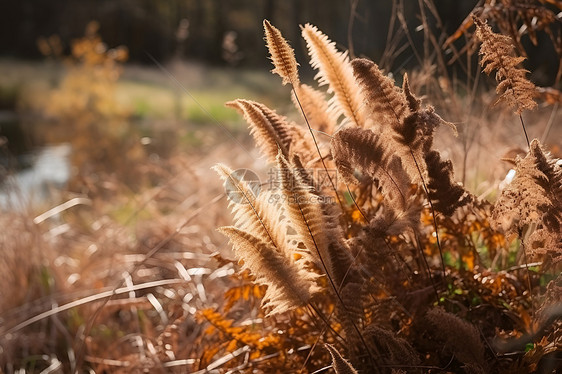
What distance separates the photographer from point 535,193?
0.80 m

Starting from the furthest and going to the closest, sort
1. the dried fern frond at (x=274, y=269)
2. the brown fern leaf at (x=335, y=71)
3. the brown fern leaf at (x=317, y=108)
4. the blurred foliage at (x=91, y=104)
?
1. the blurred foliage at (x=91, y=104)
2. the brown fern leaf at (x=317, y=108)
3. the brown fern leaf at (x=335, y=71)
4. the dried fern frond at (x=274, y=269)

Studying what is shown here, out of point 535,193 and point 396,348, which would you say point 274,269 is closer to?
point 396,348

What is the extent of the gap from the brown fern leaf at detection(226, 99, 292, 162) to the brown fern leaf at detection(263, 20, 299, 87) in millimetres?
98

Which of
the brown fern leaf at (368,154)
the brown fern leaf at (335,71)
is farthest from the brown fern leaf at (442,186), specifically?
the brown fern leaf at (335,71)

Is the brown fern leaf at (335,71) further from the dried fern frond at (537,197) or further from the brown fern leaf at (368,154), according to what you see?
the dried fern frond at (537,197)

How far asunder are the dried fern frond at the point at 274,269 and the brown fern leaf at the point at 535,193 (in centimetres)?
27

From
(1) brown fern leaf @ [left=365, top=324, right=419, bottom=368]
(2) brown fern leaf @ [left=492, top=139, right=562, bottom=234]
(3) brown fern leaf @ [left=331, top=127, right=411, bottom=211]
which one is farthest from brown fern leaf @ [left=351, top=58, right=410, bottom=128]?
(1) brown fern leaf @ [left=365, top=324, right=419, bottom=368]

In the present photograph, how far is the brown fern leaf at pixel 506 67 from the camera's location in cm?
81

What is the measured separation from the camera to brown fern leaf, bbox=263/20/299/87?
0.80m

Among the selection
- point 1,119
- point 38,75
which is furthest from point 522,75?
point 38,75

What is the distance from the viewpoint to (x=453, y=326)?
2.64ft

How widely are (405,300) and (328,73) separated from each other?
0.37m

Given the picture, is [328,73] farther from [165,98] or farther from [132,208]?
[165,98]

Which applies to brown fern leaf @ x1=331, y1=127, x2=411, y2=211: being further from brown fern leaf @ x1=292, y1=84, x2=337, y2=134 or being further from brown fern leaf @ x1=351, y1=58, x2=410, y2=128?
brown fern leaf @ x1=292, y1=84, x2=337, y2=134
